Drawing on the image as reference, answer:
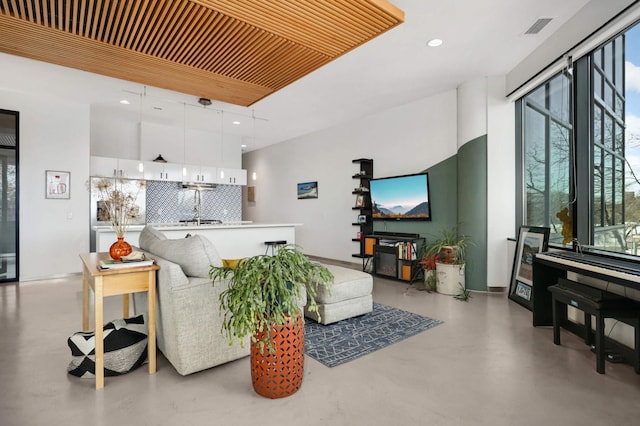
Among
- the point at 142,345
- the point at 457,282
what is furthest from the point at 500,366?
the point at 142,345

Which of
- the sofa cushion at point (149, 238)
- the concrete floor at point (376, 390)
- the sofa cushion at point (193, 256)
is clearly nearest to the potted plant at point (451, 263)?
the concrete floor at point (376, 390)

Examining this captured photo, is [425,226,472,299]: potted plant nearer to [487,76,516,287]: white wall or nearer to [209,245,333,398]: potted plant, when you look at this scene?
[487,76,516,287]: white wall

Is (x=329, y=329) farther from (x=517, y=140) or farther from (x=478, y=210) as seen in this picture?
(x=517, y=140)

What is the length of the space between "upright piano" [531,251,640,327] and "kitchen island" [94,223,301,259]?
4.33 metres

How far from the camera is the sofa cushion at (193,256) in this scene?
95.0 inches

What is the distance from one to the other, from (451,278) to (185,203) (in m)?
5.87

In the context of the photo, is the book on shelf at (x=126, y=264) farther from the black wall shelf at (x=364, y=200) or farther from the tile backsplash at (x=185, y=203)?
the tile backsplash at (x=185, y=203)

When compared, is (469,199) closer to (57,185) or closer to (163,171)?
(163,171)

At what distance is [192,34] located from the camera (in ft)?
9.91

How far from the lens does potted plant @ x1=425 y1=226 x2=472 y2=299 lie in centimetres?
460

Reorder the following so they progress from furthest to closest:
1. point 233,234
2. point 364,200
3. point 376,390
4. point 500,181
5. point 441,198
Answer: point 364,200, point 233,234, point 441,198, point 500,181, point 376,390

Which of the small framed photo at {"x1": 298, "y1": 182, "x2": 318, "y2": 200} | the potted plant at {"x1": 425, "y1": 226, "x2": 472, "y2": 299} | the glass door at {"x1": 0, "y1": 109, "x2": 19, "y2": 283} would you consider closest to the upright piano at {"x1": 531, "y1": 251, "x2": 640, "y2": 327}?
the potted plant at {"x1": 425, "y1": 226, "x2": 472, "y2": 299}

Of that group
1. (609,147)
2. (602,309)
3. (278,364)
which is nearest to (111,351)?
(278,364)

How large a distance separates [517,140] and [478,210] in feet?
3.47
